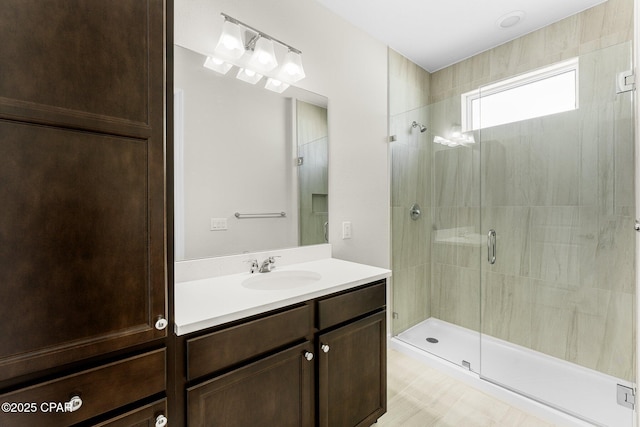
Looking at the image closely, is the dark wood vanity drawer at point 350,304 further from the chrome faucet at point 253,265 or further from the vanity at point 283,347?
the chrome faucet at point 253,265

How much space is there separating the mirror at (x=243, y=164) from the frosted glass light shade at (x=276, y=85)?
30 mm

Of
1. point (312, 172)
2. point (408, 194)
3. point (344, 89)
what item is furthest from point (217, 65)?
point (408, 194)

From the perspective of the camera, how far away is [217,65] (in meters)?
1.50

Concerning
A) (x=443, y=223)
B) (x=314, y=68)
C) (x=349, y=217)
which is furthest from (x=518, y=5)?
(x=349, y=217)

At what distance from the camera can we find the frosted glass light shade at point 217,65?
1472mm

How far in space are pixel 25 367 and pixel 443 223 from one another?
2.72 m

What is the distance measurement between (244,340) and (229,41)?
143cm

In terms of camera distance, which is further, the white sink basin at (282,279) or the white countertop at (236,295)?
the white sink basin at (282,279)

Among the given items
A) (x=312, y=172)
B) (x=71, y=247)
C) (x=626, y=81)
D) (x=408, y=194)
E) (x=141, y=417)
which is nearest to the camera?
(x=71, y=247)

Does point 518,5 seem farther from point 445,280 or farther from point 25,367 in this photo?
point 25,367

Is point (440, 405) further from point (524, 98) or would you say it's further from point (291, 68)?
point (524, 98)

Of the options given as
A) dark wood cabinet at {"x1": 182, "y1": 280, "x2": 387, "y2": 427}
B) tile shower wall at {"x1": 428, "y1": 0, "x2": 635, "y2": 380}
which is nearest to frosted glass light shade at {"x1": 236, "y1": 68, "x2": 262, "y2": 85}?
dark wood cabinet at {"x1": 182, "y1": 280, "x2": 387, "y2": 427}

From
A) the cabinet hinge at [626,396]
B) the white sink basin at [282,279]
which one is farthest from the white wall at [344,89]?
the cabinet hinge at [626,396]

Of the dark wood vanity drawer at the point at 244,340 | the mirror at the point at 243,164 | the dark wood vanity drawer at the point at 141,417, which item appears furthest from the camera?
the mirror at the point at 243,164
